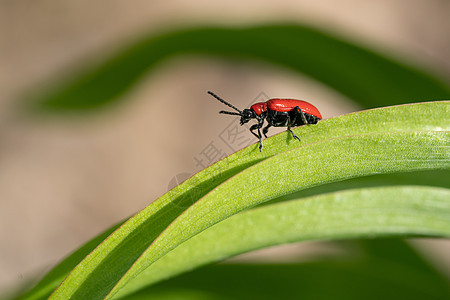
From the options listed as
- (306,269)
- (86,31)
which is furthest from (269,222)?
(86,31)

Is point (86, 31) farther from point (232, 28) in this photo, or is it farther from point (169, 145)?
point (232, 28)

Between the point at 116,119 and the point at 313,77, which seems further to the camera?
the point at 116,119

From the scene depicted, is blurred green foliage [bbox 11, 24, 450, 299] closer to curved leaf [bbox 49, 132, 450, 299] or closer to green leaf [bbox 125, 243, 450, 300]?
green leaf [bbox 125, 243, 450, 300]

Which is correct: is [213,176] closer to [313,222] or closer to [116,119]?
[313,222]

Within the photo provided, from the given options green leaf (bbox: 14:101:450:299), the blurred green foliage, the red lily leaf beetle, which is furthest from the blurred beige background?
green leaf (bbox: 14:101:450:299)

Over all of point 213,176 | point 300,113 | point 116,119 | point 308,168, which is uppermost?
point 116,119

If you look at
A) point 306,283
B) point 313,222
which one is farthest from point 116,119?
point 313,222

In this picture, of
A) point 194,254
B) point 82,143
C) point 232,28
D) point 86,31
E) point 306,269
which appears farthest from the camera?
point 86,31

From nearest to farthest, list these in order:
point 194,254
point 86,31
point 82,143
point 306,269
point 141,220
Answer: point 141,220, point 194,254, point 306,269, point 82,143, point 86,31
